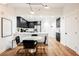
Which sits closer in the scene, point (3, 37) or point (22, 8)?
point (3, 37)

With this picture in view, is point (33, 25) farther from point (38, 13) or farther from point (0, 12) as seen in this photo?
point (0, 12)

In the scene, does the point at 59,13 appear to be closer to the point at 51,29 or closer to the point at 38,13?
the point at 38,13

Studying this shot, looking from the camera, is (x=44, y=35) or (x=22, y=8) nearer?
(x=22, y=8)

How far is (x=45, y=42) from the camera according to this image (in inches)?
265

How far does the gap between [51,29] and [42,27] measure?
0.99 metres

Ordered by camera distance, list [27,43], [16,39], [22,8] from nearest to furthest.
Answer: [27,43]
[16,39]
[22,8]

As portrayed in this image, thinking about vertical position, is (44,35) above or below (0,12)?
below

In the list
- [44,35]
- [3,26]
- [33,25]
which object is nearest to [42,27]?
[33,25]

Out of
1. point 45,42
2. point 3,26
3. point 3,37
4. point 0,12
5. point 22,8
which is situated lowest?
point 45,42

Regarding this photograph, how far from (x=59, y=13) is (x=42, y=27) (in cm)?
656

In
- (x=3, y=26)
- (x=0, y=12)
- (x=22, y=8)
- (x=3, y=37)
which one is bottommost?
(x=3, y=37)

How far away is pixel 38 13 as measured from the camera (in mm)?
6652

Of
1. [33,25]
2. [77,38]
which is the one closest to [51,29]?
[33,25]

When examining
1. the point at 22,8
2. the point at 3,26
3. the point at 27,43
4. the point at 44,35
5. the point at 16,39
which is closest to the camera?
the point at 27,43
